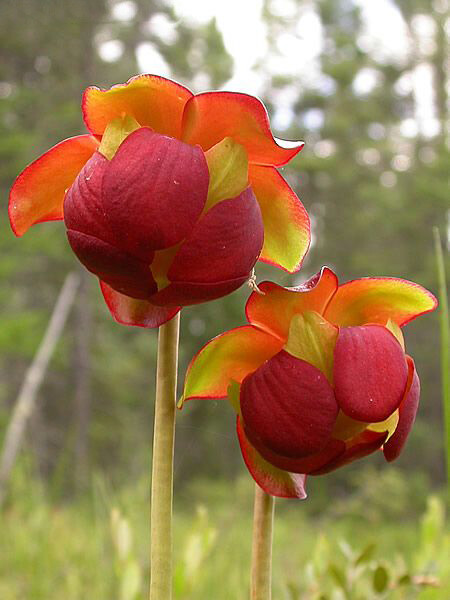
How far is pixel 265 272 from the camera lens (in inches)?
433

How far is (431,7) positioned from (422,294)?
17481mm

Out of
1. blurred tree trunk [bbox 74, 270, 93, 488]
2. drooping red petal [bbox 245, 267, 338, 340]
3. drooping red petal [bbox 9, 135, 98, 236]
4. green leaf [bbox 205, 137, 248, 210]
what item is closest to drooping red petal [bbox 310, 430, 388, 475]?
drooping red petal [bbox 245, 267, 338, 340]

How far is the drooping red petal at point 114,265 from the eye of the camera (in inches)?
20.4

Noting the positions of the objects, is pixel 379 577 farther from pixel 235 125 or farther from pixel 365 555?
pixel 235 125

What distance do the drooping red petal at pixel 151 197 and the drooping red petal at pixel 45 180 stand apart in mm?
113

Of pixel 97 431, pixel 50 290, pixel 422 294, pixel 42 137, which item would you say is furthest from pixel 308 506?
pixel 422 294

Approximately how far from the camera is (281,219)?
650mm

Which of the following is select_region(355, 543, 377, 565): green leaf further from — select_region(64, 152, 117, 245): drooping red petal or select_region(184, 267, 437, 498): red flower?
select_region(64, 152, 117, 245): drooping red petal

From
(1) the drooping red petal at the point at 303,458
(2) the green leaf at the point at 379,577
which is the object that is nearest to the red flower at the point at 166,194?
(1) the drooping red petal at the point at 303,458

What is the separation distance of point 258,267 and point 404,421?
28.8 ft

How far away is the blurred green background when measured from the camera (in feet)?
27.8

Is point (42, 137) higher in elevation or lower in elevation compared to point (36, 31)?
lower

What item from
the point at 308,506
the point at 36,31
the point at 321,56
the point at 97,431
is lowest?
the point at 308,506

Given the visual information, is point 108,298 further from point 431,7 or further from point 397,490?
point 431,7
